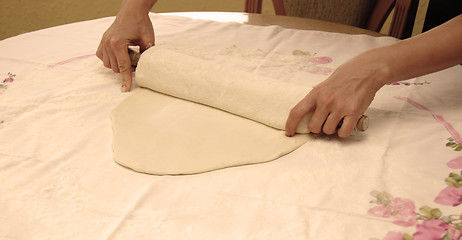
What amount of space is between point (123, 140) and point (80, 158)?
91mm

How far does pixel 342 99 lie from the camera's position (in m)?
0.87

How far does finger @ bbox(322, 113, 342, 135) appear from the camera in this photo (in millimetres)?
868

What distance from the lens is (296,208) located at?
27.9 inches

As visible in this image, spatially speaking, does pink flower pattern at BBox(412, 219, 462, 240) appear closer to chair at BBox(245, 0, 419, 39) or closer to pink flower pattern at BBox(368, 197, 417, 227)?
pink flower pattern at BBox(368, 197, 417, 227)

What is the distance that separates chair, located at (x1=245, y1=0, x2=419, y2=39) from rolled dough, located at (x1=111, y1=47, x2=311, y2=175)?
2.48 feet

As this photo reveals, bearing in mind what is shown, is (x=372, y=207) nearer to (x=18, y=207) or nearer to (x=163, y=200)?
(x=163, y=200)

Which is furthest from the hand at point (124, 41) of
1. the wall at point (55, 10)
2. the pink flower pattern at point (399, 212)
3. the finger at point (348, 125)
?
the wall at point (55, 10)

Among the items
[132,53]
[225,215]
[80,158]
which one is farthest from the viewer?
[132,53]

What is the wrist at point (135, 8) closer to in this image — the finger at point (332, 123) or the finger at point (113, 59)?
the finger at point (113, 59)

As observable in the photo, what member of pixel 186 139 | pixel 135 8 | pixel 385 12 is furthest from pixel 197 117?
pixel 385 12

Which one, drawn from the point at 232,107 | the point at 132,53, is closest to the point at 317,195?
the point at 232,107

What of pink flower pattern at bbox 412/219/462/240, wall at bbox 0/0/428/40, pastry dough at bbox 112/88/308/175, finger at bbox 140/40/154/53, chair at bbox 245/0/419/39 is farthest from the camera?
wall at bbox 0/0/428/40

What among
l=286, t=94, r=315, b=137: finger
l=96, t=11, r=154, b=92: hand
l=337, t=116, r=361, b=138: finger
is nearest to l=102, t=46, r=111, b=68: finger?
l=96, t=11, r=154, b=92: hand

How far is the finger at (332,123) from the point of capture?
0.87 meters
